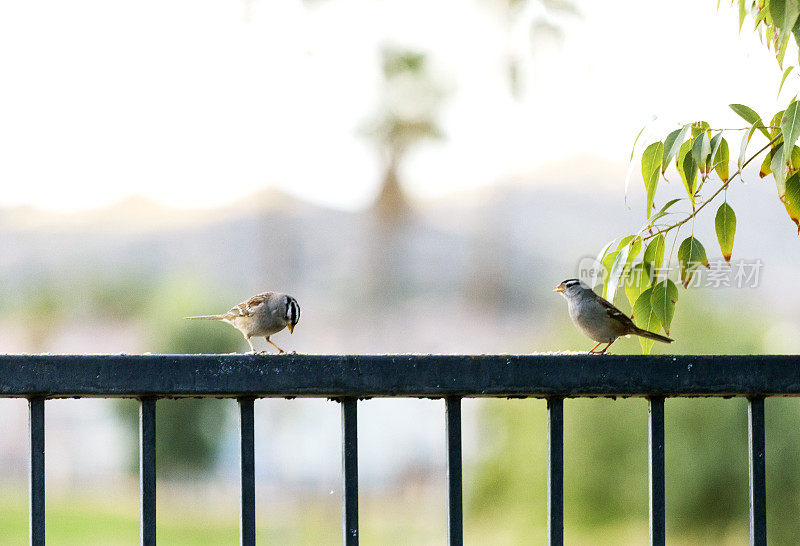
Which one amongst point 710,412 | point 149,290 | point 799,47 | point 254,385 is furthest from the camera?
point 149,290

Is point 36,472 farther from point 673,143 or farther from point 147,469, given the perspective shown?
point 673,143

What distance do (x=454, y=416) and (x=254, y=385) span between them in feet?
0.91

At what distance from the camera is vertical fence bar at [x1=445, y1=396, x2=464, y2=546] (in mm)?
1251

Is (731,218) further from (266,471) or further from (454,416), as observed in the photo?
(266,471)

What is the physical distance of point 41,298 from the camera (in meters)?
12.1

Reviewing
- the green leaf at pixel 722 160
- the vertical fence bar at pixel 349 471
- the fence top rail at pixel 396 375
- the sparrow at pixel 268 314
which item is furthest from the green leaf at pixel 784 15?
the sparrow at pixel 268 314

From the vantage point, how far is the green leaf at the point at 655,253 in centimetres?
163

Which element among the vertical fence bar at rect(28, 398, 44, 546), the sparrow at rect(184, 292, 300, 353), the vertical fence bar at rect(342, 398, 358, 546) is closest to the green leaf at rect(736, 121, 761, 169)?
the vertical fence bar at rect(342, 398, 358, 546)

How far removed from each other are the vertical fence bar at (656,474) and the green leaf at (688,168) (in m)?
0.45

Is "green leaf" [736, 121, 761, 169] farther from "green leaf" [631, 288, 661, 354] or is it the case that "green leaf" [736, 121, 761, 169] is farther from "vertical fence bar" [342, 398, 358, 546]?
"vertical fence bar" [342, 398, 358, 546]

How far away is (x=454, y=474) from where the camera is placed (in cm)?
127

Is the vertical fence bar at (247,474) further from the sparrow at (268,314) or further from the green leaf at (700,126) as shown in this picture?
the sparrow at (268,314)

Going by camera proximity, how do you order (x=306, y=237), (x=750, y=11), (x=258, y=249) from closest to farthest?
(x=750, y=11), (x=258, y=249), (x=306, y=237)

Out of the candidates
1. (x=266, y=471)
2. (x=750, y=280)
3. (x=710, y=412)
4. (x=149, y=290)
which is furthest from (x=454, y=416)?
Answer: (x=149, y=290)
